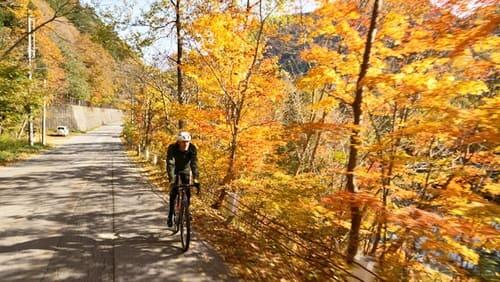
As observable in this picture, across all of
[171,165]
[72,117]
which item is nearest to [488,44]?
[171,165]

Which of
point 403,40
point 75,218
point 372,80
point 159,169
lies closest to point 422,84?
point 372,80

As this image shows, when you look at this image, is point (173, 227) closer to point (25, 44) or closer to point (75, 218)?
point (75, 218)

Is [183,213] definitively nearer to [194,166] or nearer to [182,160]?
[194,166]

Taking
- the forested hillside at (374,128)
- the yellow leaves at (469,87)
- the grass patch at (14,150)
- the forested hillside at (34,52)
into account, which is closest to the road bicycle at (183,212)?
the forested hillside at (374,128)

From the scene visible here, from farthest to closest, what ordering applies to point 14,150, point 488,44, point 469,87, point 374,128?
point 14,150, point 374,128, point 469,87, point 488,44

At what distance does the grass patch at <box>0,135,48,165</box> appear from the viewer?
60.7 ft

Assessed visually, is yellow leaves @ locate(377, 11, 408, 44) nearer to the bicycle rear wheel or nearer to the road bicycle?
the road bicycle

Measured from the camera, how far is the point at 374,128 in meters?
9.94

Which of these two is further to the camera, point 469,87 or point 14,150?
point 14,150

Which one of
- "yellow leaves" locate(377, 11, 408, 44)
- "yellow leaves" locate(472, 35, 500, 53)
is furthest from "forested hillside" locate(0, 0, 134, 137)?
"yellow leaves" locate(472, 35, 500, 53)

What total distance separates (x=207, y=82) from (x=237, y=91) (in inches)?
45.2

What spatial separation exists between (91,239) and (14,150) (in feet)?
61.7

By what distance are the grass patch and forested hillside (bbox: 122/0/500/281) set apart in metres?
10.9

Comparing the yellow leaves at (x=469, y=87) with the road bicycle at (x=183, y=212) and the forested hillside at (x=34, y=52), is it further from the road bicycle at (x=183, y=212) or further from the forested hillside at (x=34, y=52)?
the forested hillside at (x=34, y=52)
